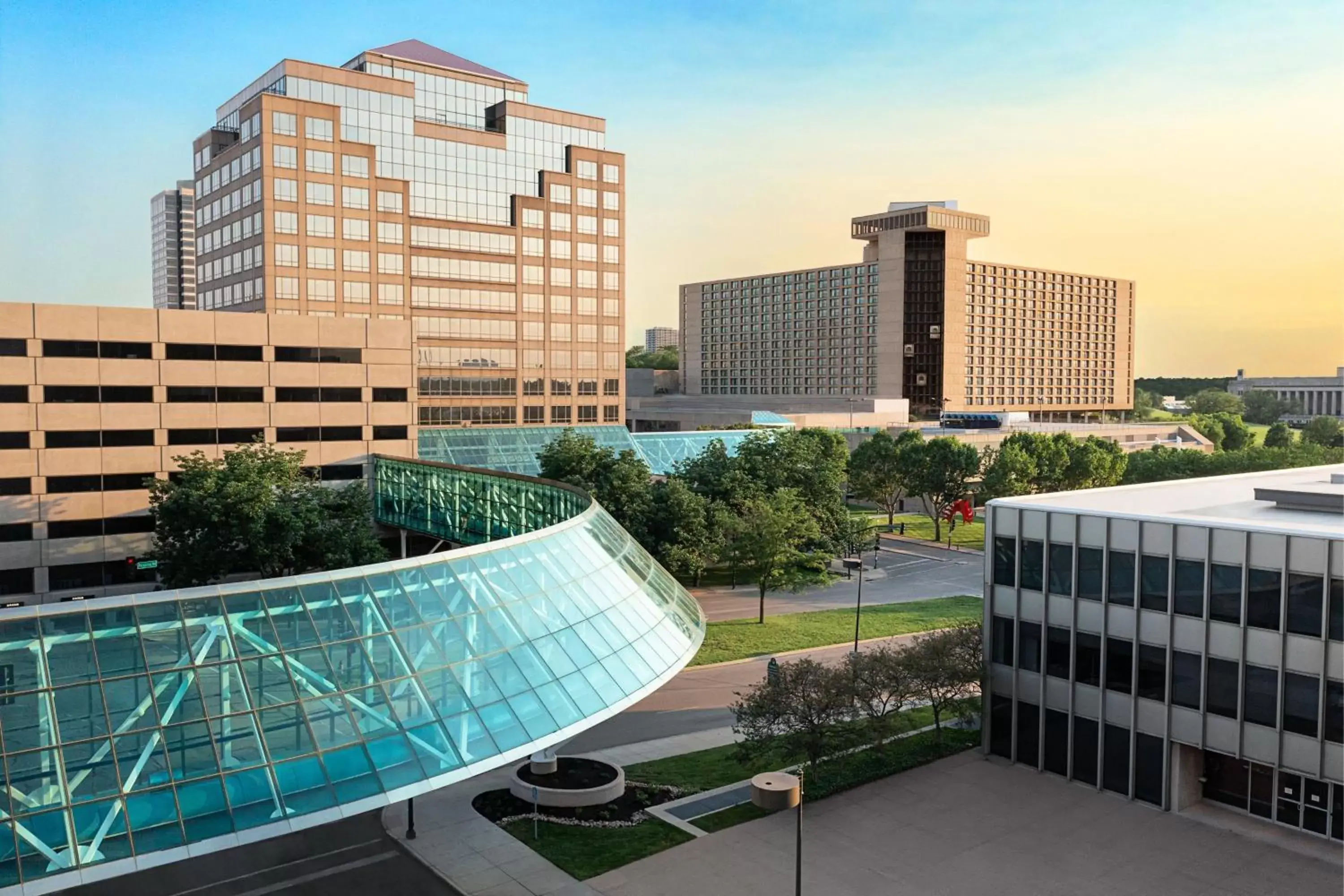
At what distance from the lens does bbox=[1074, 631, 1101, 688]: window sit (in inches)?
1248

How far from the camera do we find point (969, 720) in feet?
115

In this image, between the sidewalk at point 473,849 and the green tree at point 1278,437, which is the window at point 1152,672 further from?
the green tree at point 1278,437

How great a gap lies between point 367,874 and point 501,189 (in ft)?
269

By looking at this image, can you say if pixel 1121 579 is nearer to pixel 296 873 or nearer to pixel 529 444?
pixel 296 873


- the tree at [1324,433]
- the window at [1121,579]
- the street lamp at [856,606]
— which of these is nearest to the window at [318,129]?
the street lamp at [856,606]

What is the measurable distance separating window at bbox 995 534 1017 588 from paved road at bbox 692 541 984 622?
17.2 m

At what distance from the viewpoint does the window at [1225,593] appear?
94.5 feet

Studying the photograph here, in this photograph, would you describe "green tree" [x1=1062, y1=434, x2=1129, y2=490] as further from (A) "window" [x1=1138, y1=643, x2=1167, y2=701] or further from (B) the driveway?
(B) the driveway

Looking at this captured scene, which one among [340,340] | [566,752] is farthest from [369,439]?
[566,752]

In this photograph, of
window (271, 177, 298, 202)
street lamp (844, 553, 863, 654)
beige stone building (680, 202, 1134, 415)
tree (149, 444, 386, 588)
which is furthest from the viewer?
beige stone building (680, 202, 1134, 415)

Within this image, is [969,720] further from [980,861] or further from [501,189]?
[501,189]

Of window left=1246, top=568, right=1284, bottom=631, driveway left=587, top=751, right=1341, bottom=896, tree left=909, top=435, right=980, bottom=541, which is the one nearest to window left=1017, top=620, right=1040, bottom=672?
driveway left=587, top=751, right=1341, bottom=896

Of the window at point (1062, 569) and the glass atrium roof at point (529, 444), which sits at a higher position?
the glass atrium roof at point (529, 444)

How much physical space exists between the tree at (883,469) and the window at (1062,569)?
54.9 m
